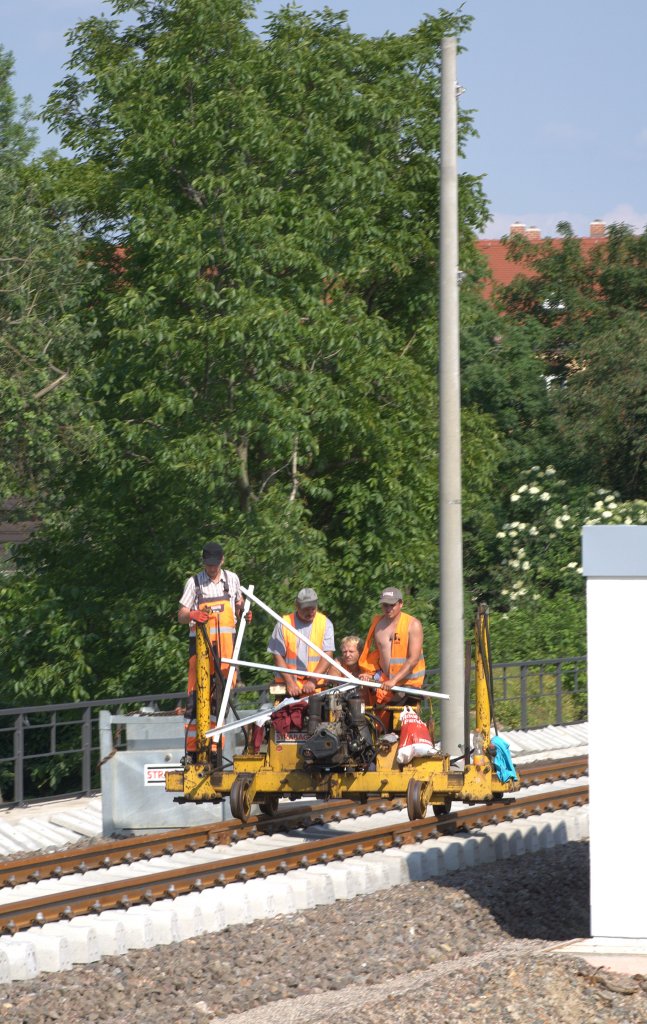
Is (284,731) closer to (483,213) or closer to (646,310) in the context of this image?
(483,213)

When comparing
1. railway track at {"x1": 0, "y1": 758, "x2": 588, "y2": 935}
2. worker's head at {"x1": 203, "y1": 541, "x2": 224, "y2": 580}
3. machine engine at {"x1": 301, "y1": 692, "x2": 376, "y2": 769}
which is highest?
worker's head at {"x1": 203, "y1": 541, "x2": 224, "y2": 580}

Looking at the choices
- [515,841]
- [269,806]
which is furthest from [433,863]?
[269,806]

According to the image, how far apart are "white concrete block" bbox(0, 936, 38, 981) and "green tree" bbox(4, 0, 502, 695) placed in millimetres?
12113

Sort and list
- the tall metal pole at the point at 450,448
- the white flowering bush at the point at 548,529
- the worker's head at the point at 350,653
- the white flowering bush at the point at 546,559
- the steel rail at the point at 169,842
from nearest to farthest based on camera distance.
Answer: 1. the steel rail at the point at 169,842
2. the worker's head at the point at 350,653
3. the tall metal pole at the point at 450,448
4. the white flowering bush at the point at 546,559
5. the white flowering bush at the point at 548,529

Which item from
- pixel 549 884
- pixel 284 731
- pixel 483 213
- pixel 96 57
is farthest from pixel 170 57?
pixel 549 884

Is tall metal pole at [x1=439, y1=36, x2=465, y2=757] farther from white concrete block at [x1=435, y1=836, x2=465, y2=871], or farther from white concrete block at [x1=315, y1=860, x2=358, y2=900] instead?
white concrete block at [x1=315, y1=860, x2=358, y2=900]

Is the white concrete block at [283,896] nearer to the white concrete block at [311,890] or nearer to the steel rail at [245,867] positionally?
the white concrete block at [311,890]

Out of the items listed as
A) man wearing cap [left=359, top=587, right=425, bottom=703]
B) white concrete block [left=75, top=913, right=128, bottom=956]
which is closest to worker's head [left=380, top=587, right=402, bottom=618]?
man wearing cap [left=359, top=587, right=425, bottom=703]

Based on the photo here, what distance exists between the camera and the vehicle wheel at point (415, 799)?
1143cm

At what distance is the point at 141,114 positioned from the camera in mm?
21734

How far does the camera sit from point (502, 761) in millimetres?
11891

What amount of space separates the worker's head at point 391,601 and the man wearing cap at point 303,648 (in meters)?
0.44

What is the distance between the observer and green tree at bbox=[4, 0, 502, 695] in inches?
802

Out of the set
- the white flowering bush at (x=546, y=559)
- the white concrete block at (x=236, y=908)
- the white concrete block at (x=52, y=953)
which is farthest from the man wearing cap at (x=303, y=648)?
the white flowering bush at (x=546, y=559)
